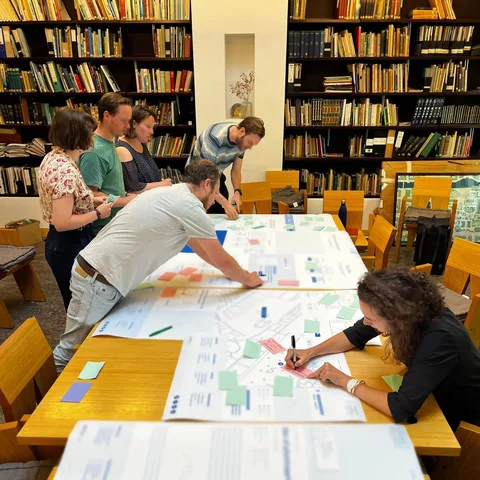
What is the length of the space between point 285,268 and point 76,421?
3.99ft

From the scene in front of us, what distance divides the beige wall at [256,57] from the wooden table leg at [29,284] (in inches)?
87.3

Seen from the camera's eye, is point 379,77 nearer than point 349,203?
No

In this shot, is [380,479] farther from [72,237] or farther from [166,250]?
[72,237]

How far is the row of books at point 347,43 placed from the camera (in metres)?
4.10

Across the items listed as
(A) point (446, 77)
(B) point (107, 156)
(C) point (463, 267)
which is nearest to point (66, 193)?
(B) point (107, 156)

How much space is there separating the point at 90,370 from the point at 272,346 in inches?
23.7

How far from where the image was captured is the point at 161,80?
4344mm

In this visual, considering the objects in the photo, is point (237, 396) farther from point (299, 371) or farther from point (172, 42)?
point (172, 42)

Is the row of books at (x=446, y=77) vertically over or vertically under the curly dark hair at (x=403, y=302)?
over

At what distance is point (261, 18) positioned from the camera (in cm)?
408

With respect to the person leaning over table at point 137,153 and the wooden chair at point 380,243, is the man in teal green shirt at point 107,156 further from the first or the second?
the wooden chair at point 380,243

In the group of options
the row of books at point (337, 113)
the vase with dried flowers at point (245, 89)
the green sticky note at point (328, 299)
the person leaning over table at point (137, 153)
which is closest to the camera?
the green sticky note at point (328, 299)

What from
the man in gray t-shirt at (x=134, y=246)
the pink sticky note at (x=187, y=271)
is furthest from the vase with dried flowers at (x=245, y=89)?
the man in gray t-shirt at (x=134, y=246)

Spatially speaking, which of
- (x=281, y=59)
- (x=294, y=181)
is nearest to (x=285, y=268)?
(x=294, y=181)
